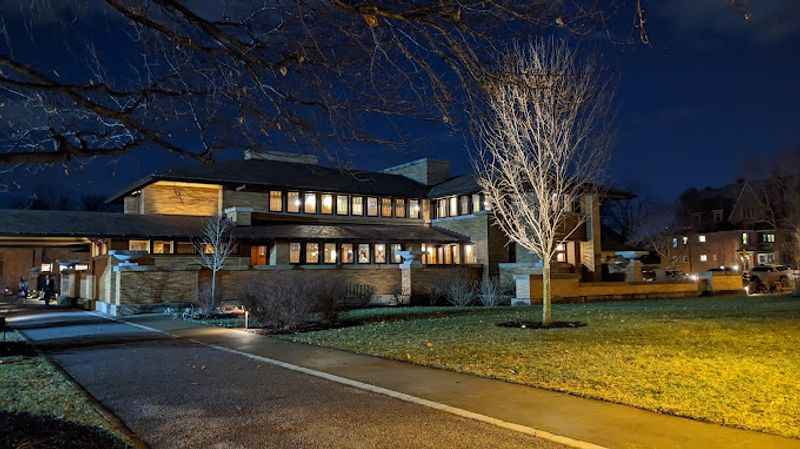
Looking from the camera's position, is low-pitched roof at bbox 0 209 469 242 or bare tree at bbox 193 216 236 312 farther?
low-pitched roof at bbox 0 209 469 242

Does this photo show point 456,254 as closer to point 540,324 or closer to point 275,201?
point 275,201

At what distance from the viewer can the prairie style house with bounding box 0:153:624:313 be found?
87.9 ft

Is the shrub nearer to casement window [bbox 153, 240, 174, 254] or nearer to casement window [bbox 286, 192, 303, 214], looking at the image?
casement window [bbox 286, 192, 303, 214]

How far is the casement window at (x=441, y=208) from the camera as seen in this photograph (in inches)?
1542

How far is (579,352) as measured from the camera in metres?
11.3

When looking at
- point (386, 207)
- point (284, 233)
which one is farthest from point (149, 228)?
point (386, 207)

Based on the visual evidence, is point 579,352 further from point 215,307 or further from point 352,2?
point 215,307

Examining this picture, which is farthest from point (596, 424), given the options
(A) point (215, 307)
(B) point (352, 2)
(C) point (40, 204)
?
(C) point (40, 204)

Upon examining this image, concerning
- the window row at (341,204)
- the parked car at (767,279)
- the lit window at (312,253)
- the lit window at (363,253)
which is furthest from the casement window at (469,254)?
the parked car at (767,279)

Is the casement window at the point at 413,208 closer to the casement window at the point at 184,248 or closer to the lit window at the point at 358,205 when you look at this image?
the lit window at the point at 358,205

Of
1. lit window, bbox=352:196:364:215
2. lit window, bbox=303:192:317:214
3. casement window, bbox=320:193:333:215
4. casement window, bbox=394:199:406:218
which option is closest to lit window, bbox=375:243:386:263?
lit window, bbox=352:196:364:215

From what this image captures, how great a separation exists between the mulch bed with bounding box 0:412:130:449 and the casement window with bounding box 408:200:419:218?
3312 cm

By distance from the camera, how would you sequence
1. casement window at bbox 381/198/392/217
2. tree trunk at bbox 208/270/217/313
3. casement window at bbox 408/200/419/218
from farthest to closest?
casement window at bbox 408/200/419/218, casement window at bbox 381/198/392/217, tree trunk at bbox 208/270/217/313

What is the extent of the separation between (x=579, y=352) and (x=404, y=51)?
7.57 metres
